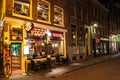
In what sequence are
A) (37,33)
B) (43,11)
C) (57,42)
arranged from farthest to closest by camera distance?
(57,42), (43,11), (37,33)

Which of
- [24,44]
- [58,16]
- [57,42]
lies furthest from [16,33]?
[58,16]

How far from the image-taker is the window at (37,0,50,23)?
20.9 m

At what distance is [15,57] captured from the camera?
17.4 metres

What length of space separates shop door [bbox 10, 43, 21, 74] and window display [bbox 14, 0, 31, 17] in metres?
2.55

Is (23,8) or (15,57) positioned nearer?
(15,57)

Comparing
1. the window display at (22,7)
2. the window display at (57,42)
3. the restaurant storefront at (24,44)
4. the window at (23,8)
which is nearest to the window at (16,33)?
the restaurant storefront at (24,44)

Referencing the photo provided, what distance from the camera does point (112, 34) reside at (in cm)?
5228

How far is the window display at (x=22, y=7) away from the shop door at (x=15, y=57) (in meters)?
2.55

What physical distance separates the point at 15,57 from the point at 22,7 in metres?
3.99

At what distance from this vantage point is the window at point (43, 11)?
20919mm

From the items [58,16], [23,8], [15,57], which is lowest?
[15,57]

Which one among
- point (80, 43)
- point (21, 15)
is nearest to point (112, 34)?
point (80, 43)

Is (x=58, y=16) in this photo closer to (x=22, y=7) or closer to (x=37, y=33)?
(x=37, y=33)

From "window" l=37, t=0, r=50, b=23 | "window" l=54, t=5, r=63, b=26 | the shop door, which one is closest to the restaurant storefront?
the shop door
